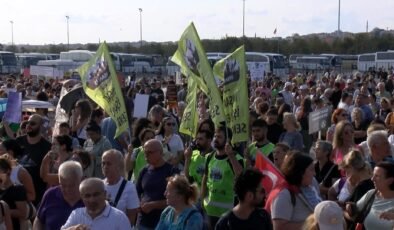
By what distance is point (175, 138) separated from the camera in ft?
30.3

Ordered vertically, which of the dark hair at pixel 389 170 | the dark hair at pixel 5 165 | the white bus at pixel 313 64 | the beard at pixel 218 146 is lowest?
the white bus at pixel 313 64

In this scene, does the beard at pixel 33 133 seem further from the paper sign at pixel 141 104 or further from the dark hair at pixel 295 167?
the paper sign at pixel 141 104

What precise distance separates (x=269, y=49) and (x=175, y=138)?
89230 millimetres

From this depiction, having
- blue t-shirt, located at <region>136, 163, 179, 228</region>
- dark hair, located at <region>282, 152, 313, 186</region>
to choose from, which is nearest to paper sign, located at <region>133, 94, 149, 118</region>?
blue t-shirt, located at <region>136, 163, 179, 228</region>

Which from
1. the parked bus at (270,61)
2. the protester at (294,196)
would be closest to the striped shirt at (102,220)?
the protester at (294,196)

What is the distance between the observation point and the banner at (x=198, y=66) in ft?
26.8

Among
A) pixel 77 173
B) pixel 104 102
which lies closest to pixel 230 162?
pixel 77 173

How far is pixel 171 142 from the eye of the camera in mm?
9141

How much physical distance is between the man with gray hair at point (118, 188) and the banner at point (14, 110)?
18.3 ft

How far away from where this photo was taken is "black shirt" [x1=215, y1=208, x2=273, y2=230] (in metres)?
5.24

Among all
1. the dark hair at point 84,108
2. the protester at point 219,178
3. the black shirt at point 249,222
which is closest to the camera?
the black shirt at point 249,222

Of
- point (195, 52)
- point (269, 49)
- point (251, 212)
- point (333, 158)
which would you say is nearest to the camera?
point (251, 212)

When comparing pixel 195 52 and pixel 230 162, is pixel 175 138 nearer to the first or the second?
pixel 195 52

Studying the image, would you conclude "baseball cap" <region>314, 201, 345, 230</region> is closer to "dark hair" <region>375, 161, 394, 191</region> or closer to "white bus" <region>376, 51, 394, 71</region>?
"dark hair" <region>375, 161, 394, 191</region>
